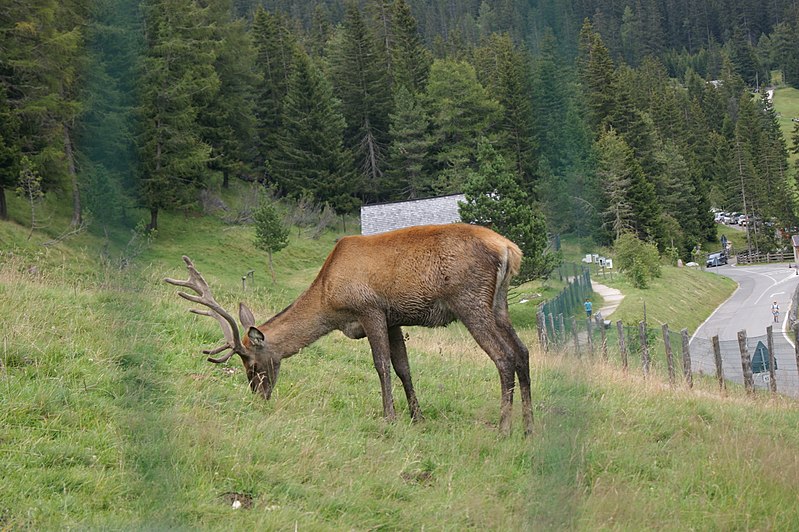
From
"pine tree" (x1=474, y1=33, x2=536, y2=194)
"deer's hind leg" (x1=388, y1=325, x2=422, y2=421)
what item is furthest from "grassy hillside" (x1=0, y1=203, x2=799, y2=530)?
"pine tree" (x1=474, y1=33, x2=536, y2=194)

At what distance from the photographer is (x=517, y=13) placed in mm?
3713

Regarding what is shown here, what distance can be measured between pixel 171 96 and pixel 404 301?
3.71 metres

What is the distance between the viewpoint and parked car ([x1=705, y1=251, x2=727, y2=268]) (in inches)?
2943

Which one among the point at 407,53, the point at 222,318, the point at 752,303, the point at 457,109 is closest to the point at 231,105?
the point at 752,303

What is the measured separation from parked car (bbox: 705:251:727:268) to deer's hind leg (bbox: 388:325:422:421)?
70.7 m

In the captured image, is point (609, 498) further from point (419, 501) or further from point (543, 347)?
point (543, 347)

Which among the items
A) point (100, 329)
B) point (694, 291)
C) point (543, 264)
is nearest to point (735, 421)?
point (100, 329)

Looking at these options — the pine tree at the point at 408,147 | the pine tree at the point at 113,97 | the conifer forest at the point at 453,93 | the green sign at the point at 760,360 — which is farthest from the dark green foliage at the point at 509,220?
the pine tree at the point at 113,97

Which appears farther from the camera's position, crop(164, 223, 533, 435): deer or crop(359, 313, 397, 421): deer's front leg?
crop(359, 313, 397, 421): deer's front leg

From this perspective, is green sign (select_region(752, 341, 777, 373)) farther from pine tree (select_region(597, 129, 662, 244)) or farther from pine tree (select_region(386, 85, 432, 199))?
pine tree (select_region(597, 129, 662, 244))

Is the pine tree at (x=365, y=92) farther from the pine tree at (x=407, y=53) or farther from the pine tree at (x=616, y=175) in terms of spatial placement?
the pine tree at (x=616, y=175)

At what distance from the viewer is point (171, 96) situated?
9492 mm

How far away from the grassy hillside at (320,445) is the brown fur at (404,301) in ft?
1.31

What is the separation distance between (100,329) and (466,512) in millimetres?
4651
